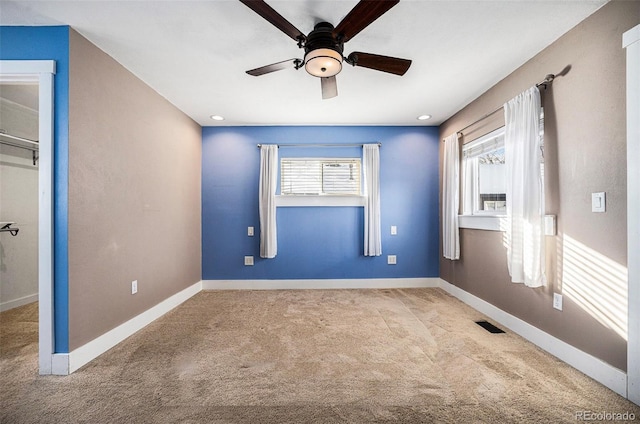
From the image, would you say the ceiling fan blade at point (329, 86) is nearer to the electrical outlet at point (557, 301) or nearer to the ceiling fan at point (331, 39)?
the ceiling fan at point (331, 39)

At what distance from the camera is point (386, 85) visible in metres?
2.82

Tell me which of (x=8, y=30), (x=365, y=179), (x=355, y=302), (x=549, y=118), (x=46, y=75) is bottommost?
(x=355, y=302)

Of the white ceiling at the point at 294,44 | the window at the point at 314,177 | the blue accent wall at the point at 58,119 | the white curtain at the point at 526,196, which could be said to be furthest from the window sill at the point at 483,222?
the blue accent wall at the point at 58,119

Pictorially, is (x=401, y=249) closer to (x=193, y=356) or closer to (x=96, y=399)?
(x=193, y=356)

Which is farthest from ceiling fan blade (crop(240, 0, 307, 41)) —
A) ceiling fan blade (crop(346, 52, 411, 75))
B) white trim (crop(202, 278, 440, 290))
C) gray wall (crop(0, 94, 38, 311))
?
gray wall (crop(0, 94, 38, 311))

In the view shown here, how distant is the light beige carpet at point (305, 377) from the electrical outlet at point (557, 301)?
1.32ft

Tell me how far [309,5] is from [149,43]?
1.33 metres

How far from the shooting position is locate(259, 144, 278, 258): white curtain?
3939 millimetres

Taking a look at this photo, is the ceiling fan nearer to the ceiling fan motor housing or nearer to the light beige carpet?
the ceiling fan motor housing

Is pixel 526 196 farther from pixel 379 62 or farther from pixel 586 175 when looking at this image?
pixel 379 62

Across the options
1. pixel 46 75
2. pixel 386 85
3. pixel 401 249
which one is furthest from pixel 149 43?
pixel 401 249

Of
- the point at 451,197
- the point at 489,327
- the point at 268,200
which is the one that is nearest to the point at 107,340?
the point at 268,200

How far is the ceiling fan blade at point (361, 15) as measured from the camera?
144 centimetres

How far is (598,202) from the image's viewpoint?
1.79 meters
